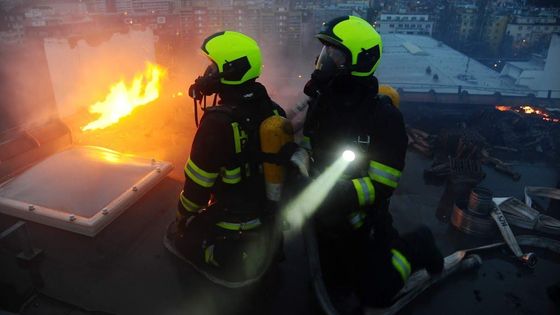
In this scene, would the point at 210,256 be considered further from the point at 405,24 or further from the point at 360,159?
the point at 405,24

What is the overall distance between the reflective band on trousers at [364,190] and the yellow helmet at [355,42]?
36.1 inches

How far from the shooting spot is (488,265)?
446 cm

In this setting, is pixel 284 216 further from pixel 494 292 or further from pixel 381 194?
pixel 494 292

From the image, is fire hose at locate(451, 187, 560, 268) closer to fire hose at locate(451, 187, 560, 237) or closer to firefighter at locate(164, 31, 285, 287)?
fire hose at locate(451, 187, 560, 237)

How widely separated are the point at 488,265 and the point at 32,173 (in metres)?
6.31

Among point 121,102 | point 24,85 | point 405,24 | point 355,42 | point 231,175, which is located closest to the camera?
point 355,42

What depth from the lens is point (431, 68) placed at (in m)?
30.5

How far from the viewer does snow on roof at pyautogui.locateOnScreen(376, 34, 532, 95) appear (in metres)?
27.5

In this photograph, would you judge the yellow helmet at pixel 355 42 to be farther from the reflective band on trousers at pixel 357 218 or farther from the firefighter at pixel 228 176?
the reflective band on trousers at pixel 357 218

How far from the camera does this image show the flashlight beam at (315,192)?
125 inches

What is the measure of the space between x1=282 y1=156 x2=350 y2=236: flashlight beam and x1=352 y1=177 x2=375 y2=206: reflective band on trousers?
0.20 metres

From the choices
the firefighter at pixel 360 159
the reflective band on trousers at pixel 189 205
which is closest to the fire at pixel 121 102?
the reflective band on trousers at pixel 189 205

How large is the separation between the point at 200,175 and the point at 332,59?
166 cm

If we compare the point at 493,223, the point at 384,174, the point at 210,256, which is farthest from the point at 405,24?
the point at 210,256
